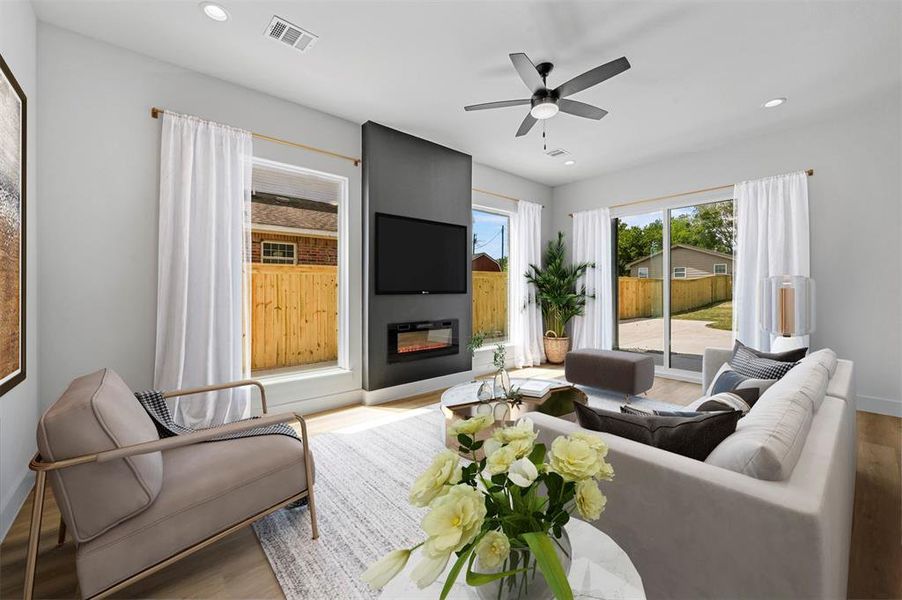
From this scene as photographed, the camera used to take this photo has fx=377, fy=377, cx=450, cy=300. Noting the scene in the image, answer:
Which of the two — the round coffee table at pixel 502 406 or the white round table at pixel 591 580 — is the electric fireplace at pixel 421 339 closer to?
the round coffee table at pixel 502 406

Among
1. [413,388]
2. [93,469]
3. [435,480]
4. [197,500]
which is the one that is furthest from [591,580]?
[413,388]

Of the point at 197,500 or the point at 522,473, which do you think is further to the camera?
the point at 197,500

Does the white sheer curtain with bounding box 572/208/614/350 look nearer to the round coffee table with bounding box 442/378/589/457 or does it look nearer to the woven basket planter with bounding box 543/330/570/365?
the woven basket planter with bounding box 543/330/570/365

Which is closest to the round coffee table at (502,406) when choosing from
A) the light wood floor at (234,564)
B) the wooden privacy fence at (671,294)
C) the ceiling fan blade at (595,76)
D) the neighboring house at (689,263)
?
the light wood floor at (234,564)

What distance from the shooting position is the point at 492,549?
59 cm

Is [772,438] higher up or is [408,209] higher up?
[408,209]

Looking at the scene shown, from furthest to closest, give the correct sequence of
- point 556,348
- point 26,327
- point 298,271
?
point 556,348, point 298,271, point 26,327

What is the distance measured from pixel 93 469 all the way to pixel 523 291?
195 inches

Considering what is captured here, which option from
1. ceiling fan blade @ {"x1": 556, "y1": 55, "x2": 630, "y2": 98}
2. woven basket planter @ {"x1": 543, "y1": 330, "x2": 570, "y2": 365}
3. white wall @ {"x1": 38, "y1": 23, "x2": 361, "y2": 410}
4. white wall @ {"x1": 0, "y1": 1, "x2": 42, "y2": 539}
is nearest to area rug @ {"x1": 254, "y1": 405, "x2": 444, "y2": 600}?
white wall @ {"x1": 0, "y1": 1, "x2": 42, "y2": 539}

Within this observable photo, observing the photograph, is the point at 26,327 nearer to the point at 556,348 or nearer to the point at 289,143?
the point at 289,143

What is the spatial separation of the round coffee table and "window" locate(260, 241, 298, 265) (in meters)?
2.10

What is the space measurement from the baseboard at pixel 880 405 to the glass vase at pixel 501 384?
363 centimetres

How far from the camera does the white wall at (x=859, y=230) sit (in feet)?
11.3

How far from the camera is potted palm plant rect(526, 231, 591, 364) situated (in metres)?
5.64
